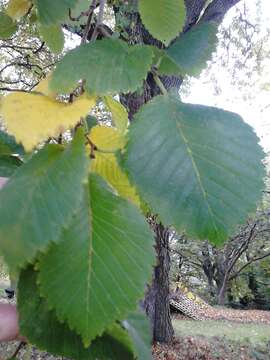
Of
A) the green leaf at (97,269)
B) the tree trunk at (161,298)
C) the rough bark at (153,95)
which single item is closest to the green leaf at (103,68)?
the green leaf at (97,269)

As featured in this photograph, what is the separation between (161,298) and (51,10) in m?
4.36

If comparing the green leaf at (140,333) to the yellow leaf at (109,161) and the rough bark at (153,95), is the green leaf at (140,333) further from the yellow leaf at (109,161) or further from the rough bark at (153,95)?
the rough bark at (153,95)

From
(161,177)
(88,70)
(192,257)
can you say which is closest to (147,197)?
(161,177)

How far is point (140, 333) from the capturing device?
0.49m

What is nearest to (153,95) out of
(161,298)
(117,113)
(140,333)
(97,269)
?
(117,113)

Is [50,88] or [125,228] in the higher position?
[50,88]

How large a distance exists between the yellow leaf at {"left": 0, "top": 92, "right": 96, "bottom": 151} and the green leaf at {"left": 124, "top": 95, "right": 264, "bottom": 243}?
0.18ft

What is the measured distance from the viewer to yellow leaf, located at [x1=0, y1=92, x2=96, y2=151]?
35cm

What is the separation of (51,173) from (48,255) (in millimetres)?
68

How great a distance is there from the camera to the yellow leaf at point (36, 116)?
351 millimetres

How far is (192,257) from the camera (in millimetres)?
11102

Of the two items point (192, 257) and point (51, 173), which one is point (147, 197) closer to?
point (51, 173)

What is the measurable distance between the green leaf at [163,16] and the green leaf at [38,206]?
35cm

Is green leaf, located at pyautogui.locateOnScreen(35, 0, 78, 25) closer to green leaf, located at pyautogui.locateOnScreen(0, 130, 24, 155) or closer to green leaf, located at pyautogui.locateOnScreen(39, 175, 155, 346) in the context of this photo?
green leaf, located at pyautogui.locateOnScreen(0, 130, 24, 155)
